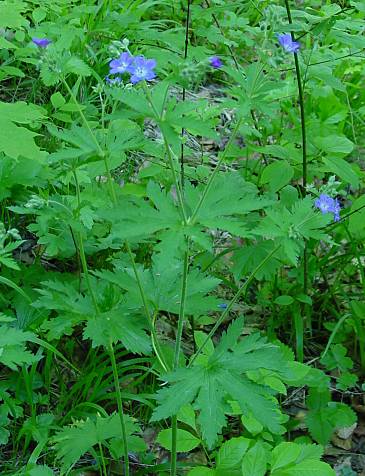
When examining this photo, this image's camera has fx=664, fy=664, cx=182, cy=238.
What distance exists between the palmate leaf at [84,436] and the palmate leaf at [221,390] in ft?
1.29

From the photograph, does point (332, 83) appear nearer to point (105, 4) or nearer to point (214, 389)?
point (214, 389)

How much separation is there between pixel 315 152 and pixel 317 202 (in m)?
0.65

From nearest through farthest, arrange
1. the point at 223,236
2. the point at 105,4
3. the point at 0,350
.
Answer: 1. the point at 0,350
2. the point at 223,236
3. the point at 105,4

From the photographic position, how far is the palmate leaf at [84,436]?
154 centimetres

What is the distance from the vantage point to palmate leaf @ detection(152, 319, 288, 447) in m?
1.20

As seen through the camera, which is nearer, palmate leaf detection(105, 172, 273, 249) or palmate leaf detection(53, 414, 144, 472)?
palmate leaf detection(105, 172, 273, 249)

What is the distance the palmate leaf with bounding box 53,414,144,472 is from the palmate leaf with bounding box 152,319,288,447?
1.29 ft

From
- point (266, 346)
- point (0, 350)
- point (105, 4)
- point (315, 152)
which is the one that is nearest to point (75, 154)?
point (0, 350)

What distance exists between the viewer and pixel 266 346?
1376mm

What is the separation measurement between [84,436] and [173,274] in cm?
45

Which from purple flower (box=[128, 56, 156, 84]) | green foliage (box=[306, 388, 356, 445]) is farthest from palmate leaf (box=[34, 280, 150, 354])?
green foliage (box=[306, 388, 356, 445])

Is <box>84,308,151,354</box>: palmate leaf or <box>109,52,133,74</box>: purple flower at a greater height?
<box>109,52,133,74</box>: purple flower

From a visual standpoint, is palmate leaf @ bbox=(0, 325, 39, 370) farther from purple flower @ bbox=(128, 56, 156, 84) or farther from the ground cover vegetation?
purple flower @ bbox=(128, 56, 156, 84)

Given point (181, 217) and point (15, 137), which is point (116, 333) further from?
point (15, 137)
